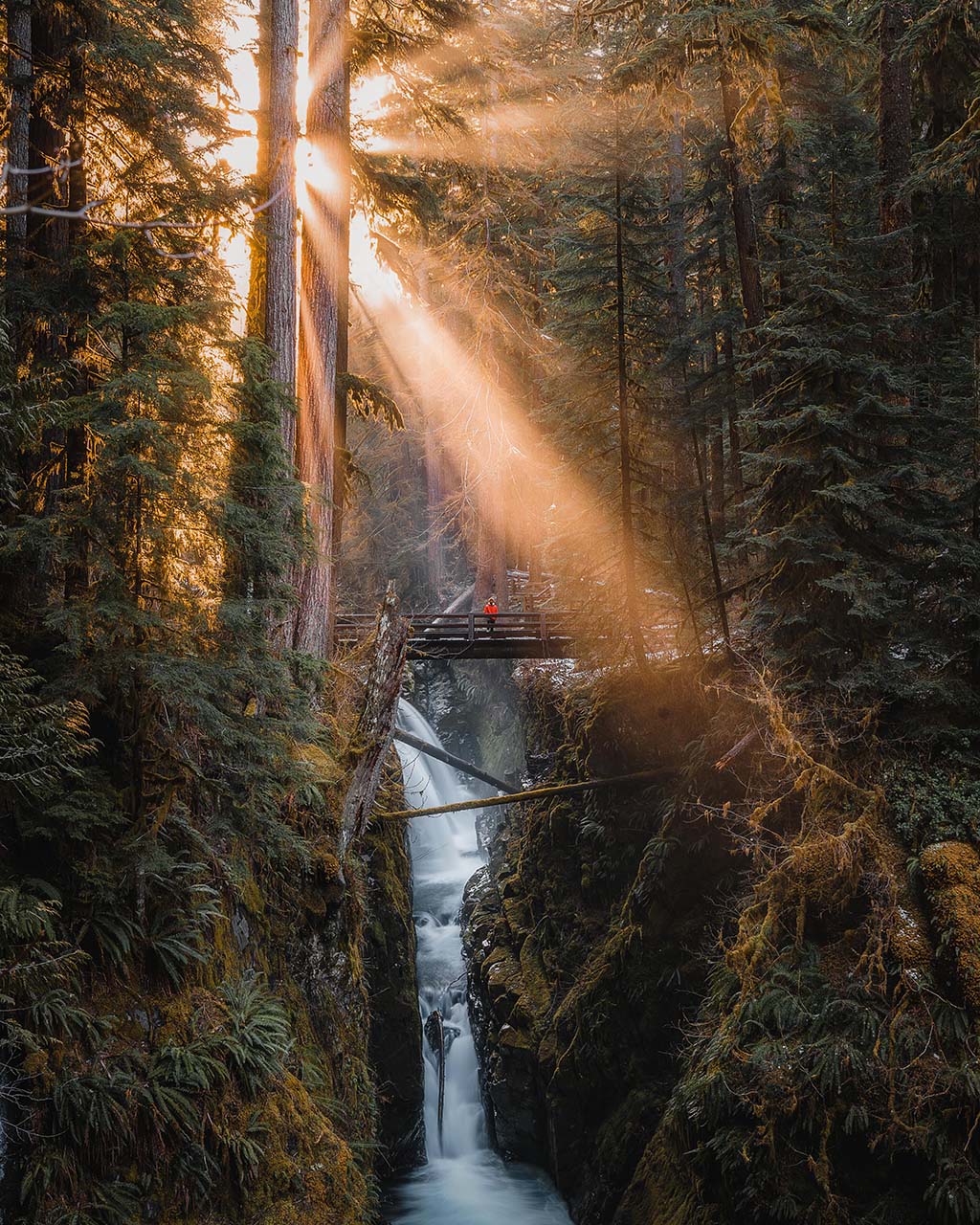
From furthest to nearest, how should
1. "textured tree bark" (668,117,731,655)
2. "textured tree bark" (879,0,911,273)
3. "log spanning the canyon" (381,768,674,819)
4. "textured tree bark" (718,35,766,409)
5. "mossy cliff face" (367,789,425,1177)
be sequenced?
"mossy cliff face" (367,789,425,1177), "textured tree bark" (668,117,731,655), "textured tree bark" (718,35,766,409), "textured tree bark" (879,0,911,273), "log spanning the canyon" (381,768,674,819)

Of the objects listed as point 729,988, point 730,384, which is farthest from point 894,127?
point 729,988

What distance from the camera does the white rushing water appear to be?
12195 millimetres

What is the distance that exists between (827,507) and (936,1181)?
6.32m

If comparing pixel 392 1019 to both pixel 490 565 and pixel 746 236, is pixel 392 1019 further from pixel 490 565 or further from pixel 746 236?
pixel 746 236

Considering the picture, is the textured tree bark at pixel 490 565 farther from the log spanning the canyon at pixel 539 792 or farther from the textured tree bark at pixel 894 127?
the textured tree bark at pixel 894 127

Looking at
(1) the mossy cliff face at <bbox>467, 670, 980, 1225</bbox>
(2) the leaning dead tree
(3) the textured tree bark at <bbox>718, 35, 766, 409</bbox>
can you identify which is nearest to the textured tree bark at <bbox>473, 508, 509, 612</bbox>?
(1) the mossy cliff face at <bbox>467, 670, 980, 1225</bbox>

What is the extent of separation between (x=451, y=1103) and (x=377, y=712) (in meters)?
9.86

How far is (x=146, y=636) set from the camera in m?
5.38

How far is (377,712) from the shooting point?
8.46 meters

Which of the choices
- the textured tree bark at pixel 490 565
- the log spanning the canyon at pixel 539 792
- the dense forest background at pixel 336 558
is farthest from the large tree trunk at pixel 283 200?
the textured tree bark at pixel 490 565

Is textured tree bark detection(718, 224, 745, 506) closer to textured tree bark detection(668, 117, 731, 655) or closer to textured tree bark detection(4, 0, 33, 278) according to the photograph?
textured tree bark detection(668, 117, 731, 655)

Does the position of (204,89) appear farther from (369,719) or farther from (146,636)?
(369,719)

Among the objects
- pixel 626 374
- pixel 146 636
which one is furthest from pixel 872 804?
pixel 626 374

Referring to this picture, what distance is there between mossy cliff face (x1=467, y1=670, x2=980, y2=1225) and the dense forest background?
0.07 m
